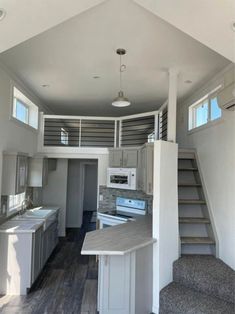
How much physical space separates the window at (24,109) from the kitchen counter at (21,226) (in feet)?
5.92

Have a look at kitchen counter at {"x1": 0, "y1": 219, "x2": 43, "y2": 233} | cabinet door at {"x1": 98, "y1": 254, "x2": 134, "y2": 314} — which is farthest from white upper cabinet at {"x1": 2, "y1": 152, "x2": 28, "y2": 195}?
cabinet door at {"x1": 98, "y1": 254, "x2": 134, "y2": 314}

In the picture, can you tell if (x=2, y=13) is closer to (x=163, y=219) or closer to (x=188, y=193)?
(x=163, y=219)

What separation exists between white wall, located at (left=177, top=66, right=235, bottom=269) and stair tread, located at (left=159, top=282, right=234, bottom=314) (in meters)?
0.56

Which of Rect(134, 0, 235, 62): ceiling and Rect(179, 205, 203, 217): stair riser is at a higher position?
Rect(134, 0, 235, 62): ceiling

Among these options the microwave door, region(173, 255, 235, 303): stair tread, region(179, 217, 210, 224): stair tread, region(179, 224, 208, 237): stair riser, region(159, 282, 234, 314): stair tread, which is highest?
the microwave door

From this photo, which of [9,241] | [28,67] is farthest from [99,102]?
[9,241]

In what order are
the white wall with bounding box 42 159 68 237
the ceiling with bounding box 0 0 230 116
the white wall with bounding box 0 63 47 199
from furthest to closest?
the white wall with bounding box 42 159 68 237 < the white wall with bounding box 0 63 47 199 < the ceiling with bounding box 0 0 230 116

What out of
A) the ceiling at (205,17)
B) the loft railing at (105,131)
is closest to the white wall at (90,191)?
the loft railing at (105,131)

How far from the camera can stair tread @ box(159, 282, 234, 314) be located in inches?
106

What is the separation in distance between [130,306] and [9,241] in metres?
1.97

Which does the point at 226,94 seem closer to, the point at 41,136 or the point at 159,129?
the point at 159,129

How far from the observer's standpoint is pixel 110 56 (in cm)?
340

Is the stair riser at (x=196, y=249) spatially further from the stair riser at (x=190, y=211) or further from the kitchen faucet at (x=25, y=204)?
the kitchen faucet at (x=25, y=204)

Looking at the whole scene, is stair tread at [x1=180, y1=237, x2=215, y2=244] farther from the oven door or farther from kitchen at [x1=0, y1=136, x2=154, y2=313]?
the oven door
